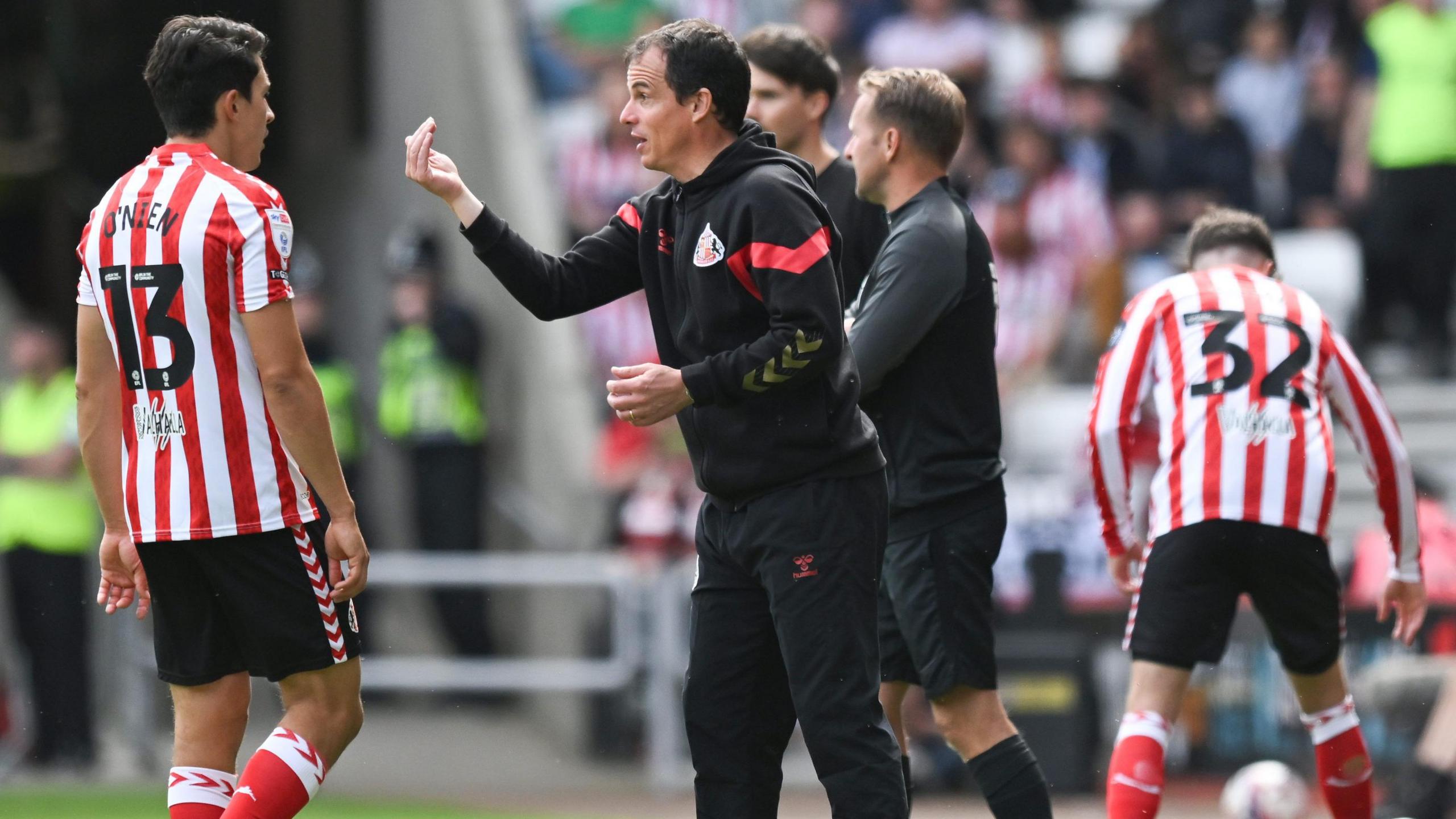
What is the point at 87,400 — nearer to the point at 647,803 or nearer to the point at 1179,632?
the point at 1179,632

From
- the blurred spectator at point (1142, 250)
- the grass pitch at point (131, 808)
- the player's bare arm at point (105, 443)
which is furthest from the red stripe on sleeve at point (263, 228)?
the blurred spectator at point (1142, 250)

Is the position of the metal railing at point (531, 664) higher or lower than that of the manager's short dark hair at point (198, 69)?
lower

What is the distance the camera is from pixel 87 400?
5094mm

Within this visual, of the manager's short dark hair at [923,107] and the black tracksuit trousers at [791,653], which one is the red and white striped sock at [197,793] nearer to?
the black tracksuit trousers at [791,653]

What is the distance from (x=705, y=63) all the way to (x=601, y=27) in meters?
9.60

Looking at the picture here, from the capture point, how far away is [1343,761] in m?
6.03

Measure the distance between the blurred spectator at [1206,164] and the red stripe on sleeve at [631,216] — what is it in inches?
303

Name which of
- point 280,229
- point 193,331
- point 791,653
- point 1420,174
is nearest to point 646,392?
point 791,653

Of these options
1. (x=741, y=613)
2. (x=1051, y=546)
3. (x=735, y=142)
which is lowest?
(x=1051, y=546)

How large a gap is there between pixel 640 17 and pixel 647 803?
21.1 ft

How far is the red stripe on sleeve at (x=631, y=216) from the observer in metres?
5.09

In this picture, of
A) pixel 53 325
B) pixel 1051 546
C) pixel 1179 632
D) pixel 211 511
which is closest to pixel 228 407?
pixel 211 511

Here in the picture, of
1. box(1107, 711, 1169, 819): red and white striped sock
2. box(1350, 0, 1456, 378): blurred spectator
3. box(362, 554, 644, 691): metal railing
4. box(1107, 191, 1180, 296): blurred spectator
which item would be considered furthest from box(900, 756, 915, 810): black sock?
box(1350, 0, 1456, 378): blurred spectator

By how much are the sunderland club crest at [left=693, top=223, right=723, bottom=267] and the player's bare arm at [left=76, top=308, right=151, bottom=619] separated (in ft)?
5.44
